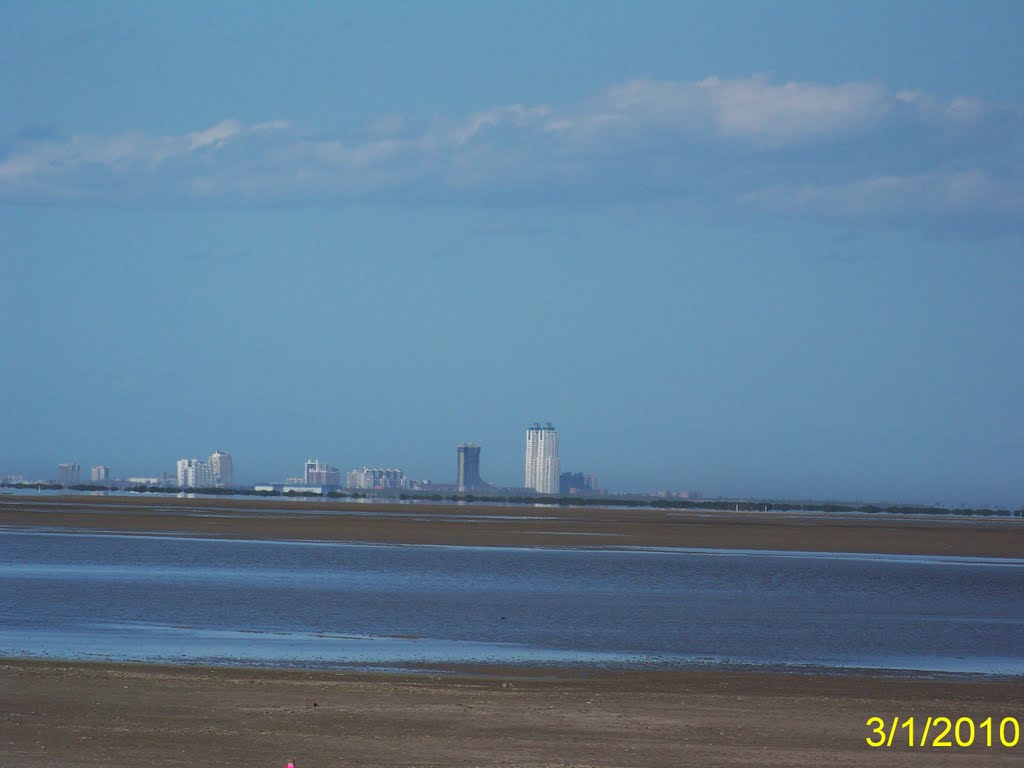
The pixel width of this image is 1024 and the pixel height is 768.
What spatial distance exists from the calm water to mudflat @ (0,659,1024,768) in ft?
8.09

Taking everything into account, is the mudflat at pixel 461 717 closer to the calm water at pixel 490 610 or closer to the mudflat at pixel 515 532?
the calm water at pixel 490 610

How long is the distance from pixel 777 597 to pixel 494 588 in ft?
25.3

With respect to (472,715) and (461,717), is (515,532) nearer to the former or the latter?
(472,715)

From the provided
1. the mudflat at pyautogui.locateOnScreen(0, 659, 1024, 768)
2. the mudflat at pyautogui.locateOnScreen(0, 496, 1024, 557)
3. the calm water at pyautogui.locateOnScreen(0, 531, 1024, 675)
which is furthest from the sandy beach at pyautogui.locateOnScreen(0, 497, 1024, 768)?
the mudflat at pyautogui.locateOnScreen(0, 496, 1024, 557)

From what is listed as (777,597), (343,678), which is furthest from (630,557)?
(343,678)

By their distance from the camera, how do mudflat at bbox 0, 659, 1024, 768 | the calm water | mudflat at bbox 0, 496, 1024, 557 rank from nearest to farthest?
1. mudflat at bbox 0, 659, 1024, 768
2. the calm water
3. mudflat at bbox 0, 496, 1024, 557

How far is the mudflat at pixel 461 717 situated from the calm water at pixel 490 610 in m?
2.47

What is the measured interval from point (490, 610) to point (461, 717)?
14083 millimetres

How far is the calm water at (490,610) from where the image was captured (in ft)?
72.6

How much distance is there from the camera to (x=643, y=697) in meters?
17.3

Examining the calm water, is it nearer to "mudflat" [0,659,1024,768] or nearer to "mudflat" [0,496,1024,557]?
"mudflat" [0,659,1024,768]

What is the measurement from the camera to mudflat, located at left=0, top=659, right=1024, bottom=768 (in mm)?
13242

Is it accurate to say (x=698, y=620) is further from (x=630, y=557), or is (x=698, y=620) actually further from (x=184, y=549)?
(x=184, y=549)

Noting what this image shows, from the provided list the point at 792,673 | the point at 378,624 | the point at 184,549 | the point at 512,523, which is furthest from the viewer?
the point at 512,523
